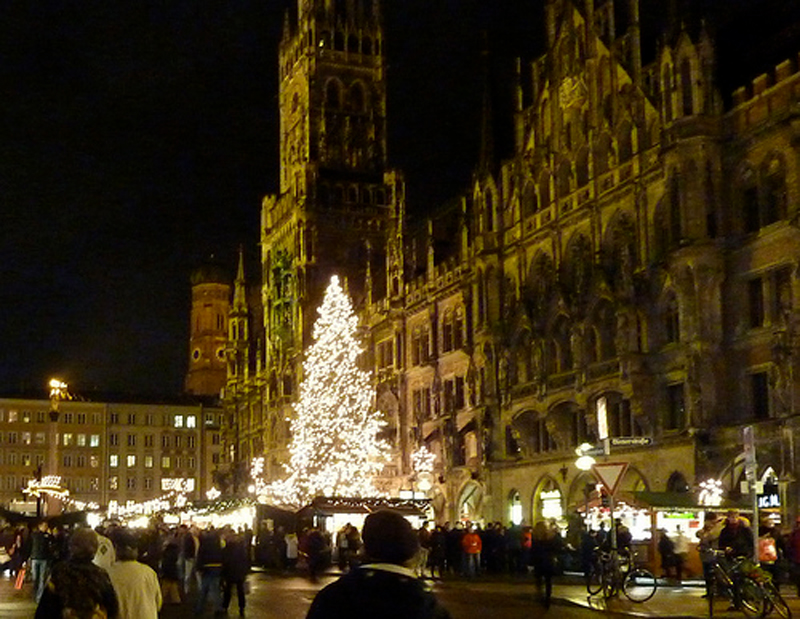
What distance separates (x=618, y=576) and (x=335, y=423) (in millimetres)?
37772

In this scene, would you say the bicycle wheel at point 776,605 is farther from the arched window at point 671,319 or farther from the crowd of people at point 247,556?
the arched window at point 671,319

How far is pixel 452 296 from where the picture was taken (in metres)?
60.2

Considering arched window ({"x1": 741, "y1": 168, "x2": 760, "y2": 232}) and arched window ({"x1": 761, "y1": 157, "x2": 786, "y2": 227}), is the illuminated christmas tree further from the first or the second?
arched window ({"x1": 761, "y1": 157, "x2": 786, "y2": 227})

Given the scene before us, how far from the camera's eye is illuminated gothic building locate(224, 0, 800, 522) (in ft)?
129

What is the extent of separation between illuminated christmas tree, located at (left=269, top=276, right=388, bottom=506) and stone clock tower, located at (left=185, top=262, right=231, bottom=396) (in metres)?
74.9

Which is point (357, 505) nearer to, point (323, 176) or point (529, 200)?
point (529, 200)

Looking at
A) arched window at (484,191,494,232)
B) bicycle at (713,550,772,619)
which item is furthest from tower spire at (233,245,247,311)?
bicycle at (713,550,772,619)

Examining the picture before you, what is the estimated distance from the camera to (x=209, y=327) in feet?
458

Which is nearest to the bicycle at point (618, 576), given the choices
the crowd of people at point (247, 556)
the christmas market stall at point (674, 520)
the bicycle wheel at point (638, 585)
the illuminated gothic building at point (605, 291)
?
the bicycle wheel at point (638, 585)

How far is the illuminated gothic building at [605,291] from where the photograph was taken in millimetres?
39406

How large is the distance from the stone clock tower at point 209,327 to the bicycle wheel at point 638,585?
114m

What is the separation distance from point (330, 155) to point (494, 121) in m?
29.1

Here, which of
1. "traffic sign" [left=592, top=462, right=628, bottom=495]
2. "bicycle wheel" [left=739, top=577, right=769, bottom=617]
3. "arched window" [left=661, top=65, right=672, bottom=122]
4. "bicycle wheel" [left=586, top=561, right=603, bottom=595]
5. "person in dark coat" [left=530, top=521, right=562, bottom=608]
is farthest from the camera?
"arched window" [left=661, top=65, right=672, bottom=122]

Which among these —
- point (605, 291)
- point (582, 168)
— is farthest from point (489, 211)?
point (605, 291)
